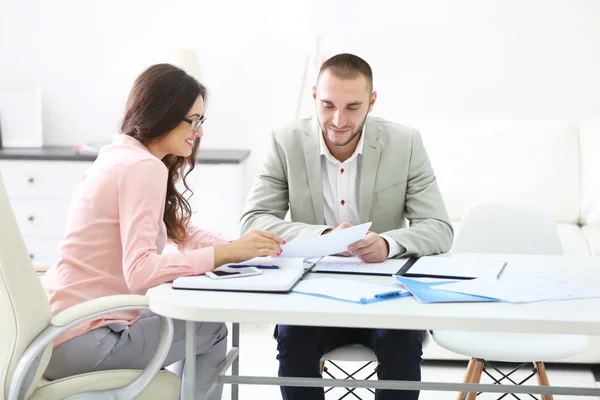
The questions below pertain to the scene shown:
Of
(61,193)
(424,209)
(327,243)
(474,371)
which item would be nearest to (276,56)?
(61,193)

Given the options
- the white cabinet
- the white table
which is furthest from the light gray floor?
the white table

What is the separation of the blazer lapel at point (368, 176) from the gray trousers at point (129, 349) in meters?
0.61

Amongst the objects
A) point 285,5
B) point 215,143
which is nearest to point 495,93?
point 285,5

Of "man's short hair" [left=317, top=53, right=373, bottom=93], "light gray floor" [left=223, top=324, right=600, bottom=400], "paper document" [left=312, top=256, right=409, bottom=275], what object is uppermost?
"man's short hair" [left=317, top=53, right=373, bottom=93]

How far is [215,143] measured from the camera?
4.47 m

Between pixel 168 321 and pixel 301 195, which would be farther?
pixel 301 195

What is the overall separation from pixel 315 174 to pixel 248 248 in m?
0.59

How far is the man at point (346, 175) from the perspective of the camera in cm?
236

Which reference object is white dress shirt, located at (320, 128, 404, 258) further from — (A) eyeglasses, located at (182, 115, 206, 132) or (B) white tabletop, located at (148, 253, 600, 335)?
(B) white tabletop, located at (148, 253, 600, 335)

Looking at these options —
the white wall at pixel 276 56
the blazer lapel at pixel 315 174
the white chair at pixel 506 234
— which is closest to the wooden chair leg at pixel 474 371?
the white chair at pixel 506 234

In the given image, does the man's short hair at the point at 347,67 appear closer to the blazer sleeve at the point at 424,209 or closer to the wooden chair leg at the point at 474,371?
the blazer sleeve at the point at 424,209

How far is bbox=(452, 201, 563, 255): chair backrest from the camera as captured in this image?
2592 mm

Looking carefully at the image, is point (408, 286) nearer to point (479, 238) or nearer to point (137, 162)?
point (137, 162)

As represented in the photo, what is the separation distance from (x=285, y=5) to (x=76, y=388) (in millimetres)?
2449
